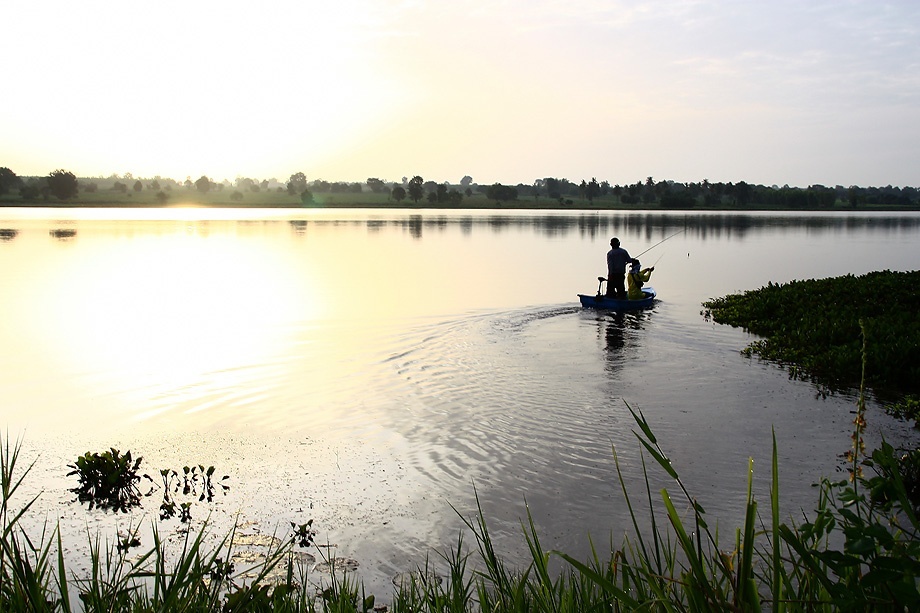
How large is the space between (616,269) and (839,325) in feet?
26.2

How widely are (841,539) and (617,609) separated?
4.65 metres

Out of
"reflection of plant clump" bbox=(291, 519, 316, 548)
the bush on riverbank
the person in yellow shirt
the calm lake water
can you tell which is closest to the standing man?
the person in yellow shirt

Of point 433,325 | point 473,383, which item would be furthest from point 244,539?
point 433,325

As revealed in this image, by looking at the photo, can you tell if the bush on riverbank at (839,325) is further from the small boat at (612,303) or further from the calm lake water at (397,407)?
the small boat at (612,303)

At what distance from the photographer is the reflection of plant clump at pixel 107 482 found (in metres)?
8.70

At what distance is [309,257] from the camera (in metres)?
48.4

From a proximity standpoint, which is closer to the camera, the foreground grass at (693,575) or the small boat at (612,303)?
the foreground grass at (693,575)

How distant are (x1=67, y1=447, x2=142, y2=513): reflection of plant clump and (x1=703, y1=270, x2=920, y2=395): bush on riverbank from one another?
32.8 ft

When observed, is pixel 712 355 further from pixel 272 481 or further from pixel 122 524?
pixel 122 524

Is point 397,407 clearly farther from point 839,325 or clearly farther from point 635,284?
point 635,284

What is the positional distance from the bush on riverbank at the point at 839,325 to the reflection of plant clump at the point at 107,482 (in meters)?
10.0

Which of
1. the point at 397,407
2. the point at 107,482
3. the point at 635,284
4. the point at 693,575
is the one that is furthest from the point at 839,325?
the point at 693,575

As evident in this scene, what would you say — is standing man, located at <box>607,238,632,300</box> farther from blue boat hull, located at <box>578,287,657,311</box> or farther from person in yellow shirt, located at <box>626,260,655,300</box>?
blue boat hull, located at <box>578,287,657,311</box>

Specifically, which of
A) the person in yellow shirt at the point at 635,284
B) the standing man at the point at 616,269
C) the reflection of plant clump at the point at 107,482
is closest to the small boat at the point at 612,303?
the person in yellow shirt at the point at 635,284
